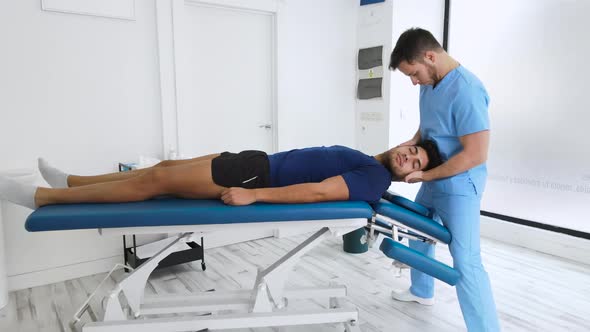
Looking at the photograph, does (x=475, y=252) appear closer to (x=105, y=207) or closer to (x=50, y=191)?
(x=105, y=207)

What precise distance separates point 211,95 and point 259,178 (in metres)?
1.49

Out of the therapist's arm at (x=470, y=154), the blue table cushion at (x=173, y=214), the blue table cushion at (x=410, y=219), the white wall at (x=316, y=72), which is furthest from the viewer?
the white wall at (x=316, y=72)

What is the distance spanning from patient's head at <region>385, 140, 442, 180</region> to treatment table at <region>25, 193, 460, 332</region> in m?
0.12

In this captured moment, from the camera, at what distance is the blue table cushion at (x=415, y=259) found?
1615 millimetres

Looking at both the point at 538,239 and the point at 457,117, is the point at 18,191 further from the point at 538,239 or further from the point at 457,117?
the point at 538,239

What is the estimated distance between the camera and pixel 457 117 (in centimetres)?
182

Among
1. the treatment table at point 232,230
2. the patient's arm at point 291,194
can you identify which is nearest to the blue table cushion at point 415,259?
the treatment table at point 232,230

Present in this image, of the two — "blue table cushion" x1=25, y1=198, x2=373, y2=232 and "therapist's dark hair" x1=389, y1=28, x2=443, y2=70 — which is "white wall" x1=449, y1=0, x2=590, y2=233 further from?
"blue table cushion" x1=25, y1=198, x2=373, y2=232

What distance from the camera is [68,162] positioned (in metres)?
2.61

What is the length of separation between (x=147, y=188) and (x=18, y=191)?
436 millimetres

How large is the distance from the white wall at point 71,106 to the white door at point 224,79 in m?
0.21

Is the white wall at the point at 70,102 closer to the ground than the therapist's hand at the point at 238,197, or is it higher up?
higher up

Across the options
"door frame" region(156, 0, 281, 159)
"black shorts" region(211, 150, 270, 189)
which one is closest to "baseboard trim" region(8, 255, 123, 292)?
"door frame" region(156, 0, 281, 159)

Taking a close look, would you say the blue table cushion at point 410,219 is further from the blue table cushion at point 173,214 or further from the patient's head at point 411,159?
the patient's head at point 411,159
